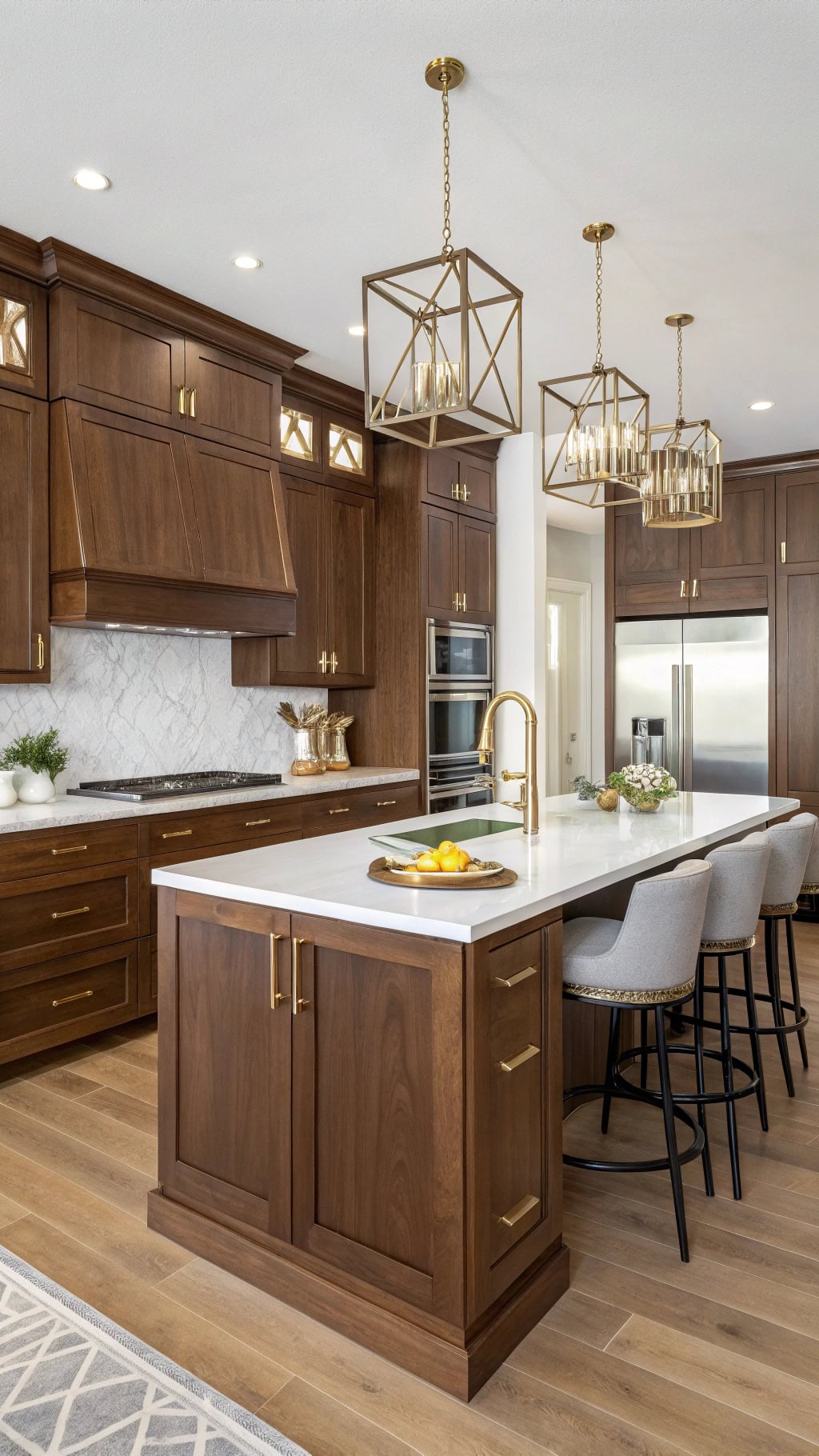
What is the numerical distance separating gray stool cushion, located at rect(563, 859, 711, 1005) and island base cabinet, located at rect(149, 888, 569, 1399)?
211 mm

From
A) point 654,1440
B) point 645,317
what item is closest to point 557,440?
point 645,317

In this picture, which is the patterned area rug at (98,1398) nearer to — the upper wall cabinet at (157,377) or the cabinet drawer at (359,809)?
the cabinet drawer at (359,809)

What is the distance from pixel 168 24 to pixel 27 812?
235 cm

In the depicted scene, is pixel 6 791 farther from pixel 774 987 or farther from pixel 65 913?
pixel 774 987

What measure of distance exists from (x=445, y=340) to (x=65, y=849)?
2.64m

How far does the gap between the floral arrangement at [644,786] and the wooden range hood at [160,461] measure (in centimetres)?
181

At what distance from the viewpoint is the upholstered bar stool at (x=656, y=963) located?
210 cm

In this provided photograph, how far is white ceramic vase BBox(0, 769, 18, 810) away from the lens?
3.30 meters

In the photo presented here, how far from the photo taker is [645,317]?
379 cm

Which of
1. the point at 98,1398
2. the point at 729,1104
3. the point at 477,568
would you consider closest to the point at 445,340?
the point at 477,568

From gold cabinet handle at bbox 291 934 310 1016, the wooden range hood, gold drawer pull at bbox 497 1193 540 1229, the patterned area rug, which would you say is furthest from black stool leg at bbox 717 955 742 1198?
the wooden range hood

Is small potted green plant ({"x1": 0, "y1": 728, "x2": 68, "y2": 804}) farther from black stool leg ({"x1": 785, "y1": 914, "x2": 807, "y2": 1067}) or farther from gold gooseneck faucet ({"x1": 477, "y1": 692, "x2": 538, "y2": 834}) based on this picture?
black stool leg ({"x1": 785, "y1": 914, "x2": 807, "y2": 1067})

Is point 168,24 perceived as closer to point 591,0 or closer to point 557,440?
point 591,0

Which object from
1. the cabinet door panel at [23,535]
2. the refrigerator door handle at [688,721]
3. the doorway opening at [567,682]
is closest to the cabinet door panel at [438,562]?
the refrigerator door handle at [688,721]
